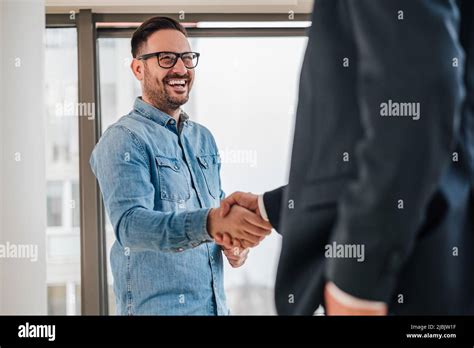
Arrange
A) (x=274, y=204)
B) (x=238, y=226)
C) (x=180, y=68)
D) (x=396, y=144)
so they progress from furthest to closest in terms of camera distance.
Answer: (x=180, y=68)
(x=238, y=226)
(x=274, y=204)
(x=396, y=144)

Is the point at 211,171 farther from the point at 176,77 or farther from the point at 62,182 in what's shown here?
the point at 62,182

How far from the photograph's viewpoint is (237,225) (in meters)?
1.46

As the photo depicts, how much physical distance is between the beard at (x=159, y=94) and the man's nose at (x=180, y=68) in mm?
15

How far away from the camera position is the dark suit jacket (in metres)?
0.61

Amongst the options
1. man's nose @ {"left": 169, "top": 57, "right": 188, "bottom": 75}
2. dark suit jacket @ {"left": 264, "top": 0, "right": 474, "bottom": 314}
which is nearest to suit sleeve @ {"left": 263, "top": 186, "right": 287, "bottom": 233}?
dark suit jacket @ {"left": 264, "top": 0, "right": 474, "bottom": 314}

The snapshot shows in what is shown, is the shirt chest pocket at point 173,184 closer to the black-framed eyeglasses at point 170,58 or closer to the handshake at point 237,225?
the handshake at point 237,225

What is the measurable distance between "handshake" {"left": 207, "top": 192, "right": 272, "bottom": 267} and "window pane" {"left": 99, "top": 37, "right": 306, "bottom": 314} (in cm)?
2

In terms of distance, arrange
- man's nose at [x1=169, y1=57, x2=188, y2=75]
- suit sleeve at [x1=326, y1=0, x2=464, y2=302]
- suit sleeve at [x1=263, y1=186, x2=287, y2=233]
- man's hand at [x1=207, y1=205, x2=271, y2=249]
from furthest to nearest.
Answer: man's nose at [x1=169, y1=57, x2=188, y2=75] → man's hand at [x1=207, y1=205, x2=271, y2=249] → suit sleeve at [x1=263, y1=186, x2=287, y2=233] → suit sleeve at [x1=326, y1=0, x2=464, y2=302]

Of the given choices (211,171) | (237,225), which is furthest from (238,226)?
(211,171)

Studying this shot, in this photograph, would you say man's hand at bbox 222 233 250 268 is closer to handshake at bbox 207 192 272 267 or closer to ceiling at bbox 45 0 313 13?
handshake at bbox 207 192 272 267

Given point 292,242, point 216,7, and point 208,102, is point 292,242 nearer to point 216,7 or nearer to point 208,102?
point 208,102

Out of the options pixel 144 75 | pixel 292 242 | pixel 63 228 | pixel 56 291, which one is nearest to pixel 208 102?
pixel 144 75

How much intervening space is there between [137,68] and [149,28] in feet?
0.35

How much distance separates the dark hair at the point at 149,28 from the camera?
154 centimetres
